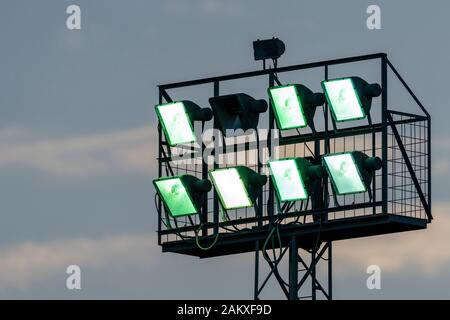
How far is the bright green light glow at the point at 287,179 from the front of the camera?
75062mm

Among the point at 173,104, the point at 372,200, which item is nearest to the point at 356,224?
the point at 372,200

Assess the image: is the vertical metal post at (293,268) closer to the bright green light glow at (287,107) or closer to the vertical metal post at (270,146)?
the vertical metal post at (270,146)

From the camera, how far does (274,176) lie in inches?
2968

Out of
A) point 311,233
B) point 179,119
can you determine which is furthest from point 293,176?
point 179,119

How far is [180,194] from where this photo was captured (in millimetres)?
76875

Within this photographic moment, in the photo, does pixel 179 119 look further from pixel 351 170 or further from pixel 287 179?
pixel 351 170

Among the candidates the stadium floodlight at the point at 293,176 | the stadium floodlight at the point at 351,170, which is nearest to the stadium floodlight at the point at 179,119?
the stadium floodlight at the point at 293,176

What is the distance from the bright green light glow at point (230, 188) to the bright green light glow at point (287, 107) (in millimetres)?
1614

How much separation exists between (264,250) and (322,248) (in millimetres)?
1322

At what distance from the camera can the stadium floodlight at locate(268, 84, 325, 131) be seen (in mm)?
75250

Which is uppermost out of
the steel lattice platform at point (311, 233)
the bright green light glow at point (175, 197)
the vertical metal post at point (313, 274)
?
the bright green light glow at point (175, 197)

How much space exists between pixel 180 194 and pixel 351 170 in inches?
188

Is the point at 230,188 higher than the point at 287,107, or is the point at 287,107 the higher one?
the point at 287,107
